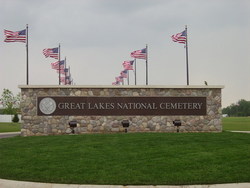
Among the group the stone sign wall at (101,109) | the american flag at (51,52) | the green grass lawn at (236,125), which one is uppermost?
the american flag at (51,52)

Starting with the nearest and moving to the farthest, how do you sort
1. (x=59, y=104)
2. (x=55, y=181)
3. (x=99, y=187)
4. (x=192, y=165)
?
(x=99, y=187) < (x=55, y=181) < (x=192, y=165) < (x=59, y=104)

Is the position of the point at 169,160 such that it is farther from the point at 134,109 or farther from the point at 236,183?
the point at 134,109

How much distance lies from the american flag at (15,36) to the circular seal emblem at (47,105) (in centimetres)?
564

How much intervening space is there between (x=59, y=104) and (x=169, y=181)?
13853 mm

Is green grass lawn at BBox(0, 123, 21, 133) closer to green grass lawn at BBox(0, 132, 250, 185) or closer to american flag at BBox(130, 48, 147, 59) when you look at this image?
american flag at BBox(130, 48, 147, 59)

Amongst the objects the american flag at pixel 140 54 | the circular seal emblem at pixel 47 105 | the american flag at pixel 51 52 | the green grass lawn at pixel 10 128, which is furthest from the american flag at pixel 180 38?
the green grass lawn at pixel 10 128

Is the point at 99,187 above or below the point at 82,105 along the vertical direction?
below

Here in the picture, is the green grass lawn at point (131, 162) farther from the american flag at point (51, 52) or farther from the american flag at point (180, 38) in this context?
the american flag at point (51, 52)

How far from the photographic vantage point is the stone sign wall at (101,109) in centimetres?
2061

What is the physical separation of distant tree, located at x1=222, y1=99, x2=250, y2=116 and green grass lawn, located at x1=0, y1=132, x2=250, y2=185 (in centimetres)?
15585

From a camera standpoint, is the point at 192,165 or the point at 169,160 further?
the point at 169,160

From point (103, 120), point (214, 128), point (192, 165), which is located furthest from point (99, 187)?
point (214, 128)

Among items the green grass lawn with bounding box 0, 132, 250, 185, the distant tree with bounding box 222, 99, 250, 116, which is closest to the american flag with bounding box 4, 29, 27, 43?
the green grass lawn with bounding box 0, 132, 250, 185

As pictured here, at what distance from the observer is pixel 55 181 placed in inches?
326
